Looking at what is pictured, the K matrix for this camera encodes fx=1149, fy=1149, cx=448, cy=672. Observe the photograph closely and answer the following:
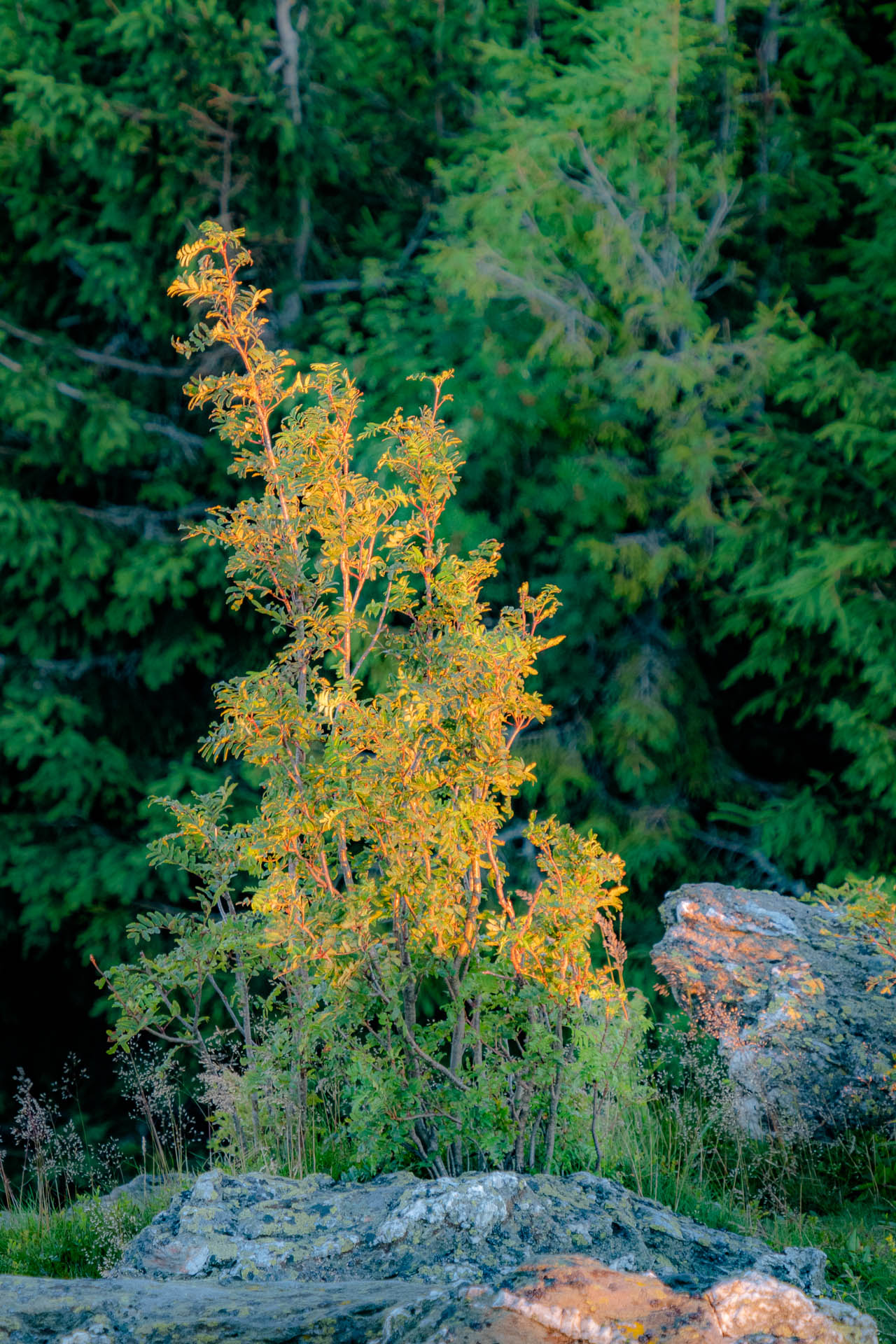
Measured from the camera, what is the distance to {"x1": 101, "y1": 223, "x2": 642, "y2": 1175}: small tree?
319cm

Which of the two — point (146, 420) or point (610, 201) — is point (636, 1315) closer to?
point (610, 201)

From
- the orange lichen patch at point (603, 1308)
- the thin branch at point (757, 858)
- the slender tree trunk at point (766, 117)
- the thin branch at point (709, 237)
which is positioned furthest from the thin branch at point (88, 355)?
the orange lichen patch at point (603, 1308)

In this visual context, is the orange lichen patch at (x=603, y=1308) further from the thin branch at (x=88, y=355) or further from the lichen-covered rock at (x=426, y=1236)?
the thin branch at (x=88, y=355)

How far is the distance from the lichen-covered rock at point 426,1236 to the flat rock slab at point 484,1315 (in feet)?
1.18

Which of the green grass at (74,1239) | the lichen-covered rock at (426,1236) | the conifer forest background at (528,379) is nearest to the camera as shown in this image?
the lichen-covered rock at (426,1236)

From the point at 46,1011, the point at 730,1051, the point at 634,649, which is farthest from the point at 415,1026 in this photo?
the point at 46,1011

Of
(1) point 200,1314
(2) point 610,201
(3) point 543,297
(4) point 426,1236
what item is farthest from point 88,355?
(1) point 200,1314

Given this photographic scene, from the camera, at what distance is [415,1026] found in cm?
347

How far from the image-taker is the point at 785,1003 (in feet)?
14.6

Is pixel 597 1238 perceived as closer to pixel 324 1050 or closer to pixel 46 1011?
pixel 324 1050

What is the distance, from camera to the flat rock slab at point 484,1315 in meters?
2.00

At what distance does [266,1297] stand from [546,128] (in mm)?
7100

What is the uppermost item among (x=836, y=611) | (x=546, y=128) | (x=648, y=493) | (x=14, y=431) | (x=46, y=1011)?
(x=546, y=128)

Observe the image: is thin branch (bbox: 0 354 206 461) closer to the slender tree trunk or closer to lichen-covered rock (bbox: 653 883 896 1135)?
the slender tree trunk
